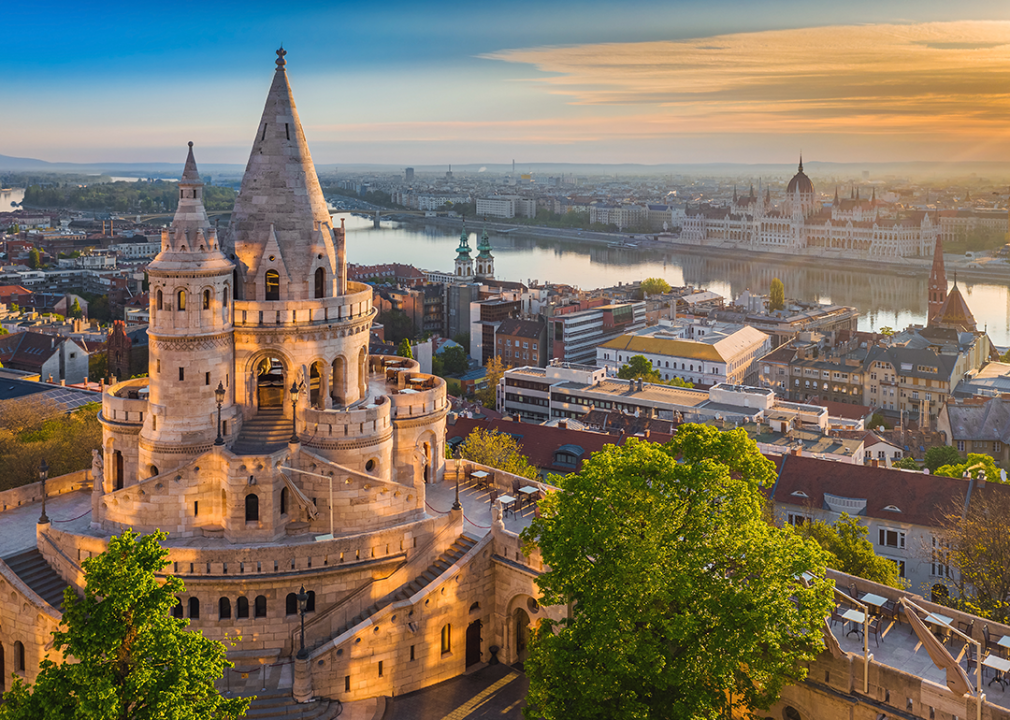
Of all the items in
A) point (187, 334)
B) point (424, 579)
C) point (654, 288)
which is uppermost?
point (187, 334)

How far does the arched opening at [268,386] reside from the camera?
2650 cm

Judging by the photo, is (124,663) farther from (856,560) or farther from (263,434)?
(856,560)

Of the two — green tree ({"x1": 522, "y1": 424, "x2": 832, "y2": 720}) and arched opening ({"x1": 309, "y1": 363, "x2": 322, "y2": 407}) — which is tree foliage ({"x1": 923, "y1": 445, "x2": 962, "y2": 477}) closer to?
green tree ({"x1": 522, "y1": 424, "x2": 832, "y2": 720})

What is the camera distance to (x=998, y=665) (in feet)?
56.0

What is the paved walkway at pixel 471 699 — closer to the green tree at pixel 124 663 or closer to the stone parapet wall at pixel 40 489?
the green tree at pixel 124 663

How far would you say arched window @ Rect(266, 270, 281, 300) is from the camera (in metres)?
24.8

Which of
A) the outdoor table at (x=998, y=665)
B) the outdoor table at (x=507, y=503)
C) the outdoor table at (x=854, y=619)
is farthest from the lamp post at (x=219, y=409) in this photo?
the outdoor table at (x=998, y=665)

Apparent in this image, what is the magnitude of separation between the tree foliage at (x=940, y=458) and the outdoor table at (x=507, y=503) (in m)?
23.7

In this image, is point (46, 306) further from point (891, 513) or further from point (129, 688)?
point (129, 688)

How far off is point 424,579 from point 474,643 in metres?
1.95

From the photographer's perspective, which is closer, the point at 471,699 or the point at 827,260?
the point at 471,699


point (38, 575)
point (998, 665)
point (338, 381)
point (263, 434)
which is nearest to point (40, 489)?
point (38, 575)

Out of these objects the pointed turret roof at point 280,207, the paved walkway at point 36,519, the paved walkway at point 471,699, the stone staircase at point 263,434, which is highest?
the pointed turret roof at point 280,207

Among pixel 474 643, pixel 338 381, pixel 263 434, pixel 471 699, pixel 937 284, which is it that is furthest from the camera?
pixel 937 284
